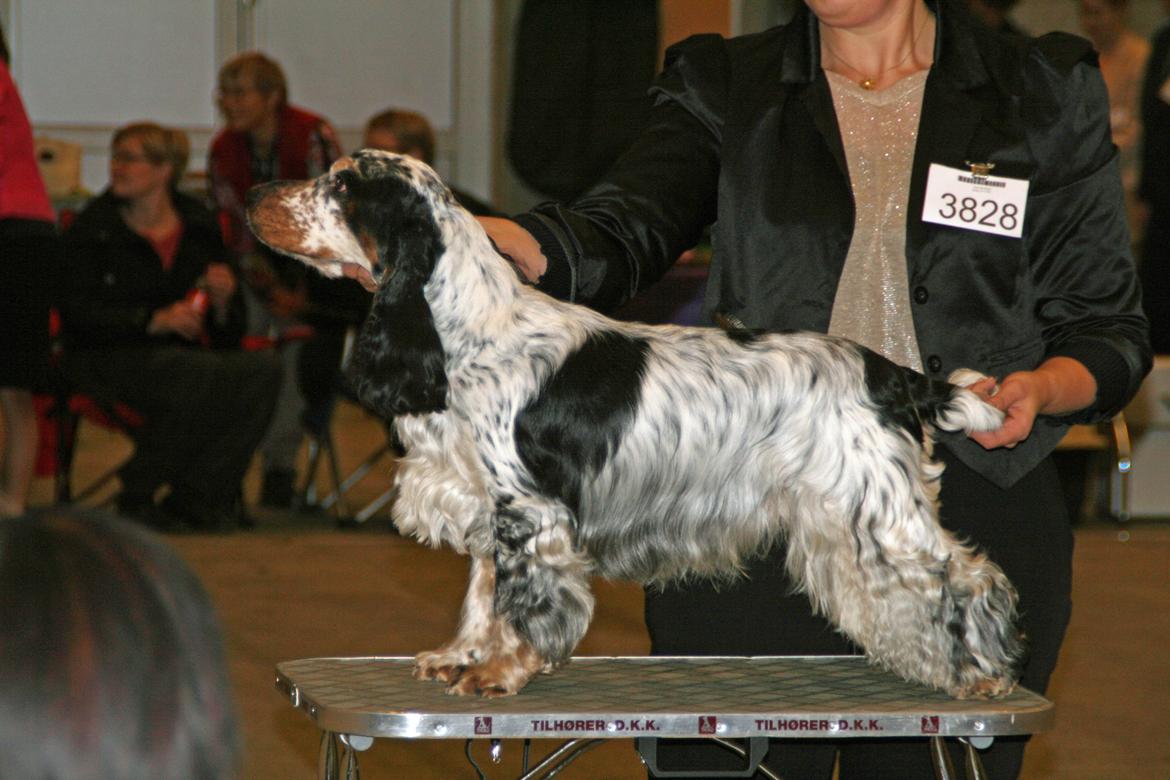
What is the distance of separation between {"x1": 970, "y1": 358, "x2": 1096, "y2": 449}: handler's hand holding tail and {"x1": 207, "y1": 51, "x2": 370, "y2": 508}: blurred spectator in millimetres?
5139

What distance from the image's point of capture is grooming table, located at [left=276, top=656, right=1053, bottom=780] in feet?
6.70

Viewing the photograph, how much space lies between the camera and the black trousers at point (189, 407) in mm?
6742

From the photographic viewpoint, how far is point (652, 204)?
2.57m

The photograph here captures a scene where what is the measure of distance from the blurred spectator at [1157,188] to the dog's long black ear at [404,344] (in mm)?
6316

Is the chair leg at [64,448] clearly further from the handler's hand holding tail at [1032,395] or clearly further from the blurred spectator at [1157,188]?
the handler's hand holding tail at [1032,395]

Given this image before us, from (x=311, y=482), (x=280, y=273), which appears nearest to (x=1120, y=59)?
(x=280, y=273)

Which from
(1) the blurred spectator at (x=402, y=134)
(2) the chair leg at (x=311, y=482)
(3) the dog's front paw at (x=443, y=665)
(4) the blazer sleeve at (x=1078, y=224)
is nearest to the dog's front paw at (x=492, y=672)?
(3) the dog's front paw at (x=443, y=665)

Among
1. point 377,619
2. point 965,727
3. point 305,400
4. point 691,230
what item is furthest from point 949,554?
point 305,400

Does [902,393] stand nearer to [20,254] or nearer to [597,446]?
[597,446]

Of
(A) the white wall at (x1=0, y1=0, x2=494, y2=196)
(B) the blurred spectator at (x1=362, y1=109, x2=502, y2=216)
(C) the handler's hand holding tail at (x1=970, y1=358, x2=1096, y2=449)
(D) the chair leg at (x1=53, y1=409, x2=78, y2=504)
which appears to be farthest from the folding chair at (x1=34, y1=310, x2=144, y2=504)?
(C) the handler's hand holding tail at (x1=970, y1=358, x2=1096, y2=449)

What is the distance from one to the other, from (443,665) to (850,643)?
0.72 meters

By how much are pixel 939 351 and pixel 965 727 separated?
24.8 inches

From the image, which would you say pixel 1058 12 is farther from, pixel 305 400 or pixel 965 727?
pixel 965 727

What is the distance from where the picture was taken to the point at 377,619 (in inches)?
221
